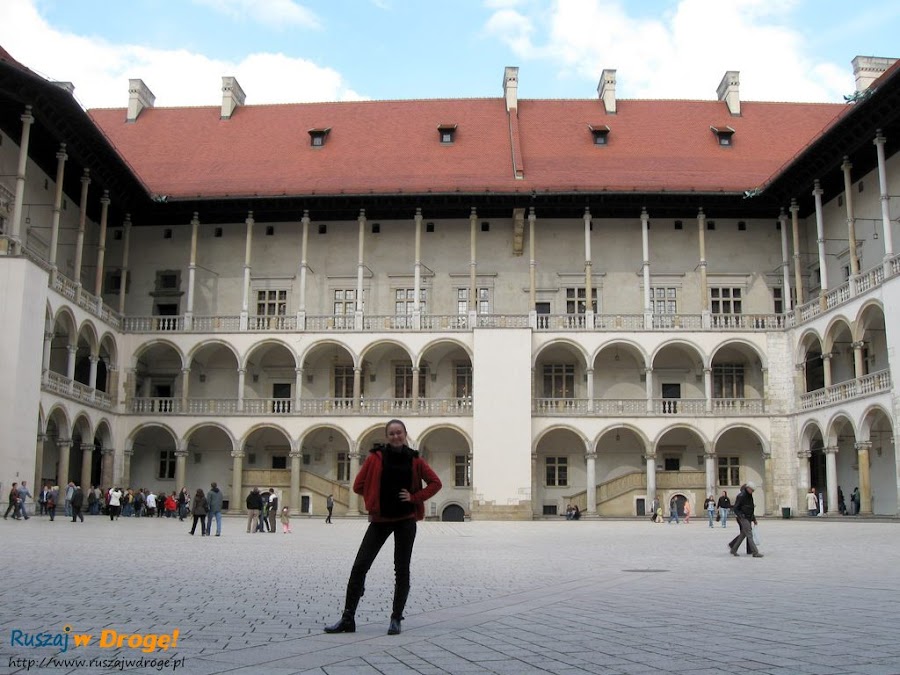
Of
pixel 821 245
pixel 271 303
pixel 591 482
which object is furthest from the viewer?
pixel 271 303

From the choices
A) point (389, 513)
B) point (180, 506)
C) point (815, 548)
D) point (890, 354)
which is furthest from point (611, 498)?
point (389, 513)

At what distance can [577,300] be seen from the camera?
38.0 m

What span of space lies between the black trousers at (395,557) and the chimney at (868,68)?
40706 millimetres

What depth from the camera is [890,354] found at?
28.1 metres

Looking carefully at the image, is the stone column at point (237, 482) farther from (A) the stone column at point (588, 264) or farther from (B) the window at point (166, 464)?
(A) the stone column at point (588, 264)

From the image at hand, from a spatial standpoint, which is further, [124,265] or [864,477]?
[124,265]

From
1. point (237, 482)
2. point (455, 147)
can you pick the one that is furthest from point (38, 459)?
point (455, 147)

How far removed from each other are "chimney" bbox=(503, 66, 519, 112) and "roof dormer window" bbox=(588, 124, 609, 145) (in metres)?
4.14

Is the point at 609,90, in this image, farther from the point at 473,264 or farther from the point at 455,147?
the point at 473,264

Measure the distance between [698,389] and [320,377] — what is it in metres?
14.7

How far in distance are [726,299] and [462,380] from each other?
10.7 metres

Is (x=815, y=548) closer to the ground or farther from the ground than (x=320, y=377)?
closer to the ground

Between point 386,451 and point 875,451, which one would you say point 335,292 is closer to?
point 875,451

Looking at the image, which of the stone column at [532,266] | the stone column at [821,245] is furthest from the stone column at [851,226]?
the stone column at [532,266]
